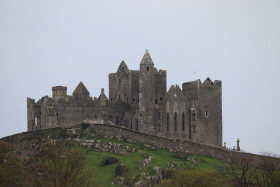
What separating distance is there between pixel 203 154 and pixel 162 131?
1362 cm

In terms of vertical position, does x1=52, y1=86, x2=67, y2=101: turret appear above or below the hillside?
above

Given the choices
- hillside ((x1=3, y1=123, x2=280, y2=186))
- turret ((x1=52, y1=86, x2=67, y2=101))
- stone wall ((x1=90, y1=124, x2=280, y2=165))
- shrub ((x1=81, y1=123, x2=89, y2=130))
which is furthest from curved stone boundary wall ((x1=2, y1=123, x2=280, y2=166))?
turret ((x1=52, y1=86, x2=67, y2=101))

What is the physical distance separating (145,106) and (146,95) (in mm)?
1507

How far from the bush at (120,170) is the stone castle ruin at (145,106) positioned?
22.2 m

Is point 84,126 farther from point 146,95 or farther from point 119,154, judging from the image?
point 146,95

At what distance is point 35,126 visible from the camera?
11162cm

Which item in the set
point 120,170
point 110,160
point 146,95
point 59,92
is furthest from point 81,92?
point 120,170

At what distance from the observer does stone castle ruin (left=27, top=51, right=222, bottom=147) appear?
11169 cm

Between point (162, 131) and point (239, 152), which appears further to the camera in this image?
point (162, 131)

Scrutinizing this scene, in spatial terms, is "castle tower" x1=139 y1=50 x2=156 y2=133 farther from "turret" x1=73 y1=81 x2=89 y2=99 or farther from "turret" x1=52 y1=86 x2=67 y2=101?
"turret" x1=52 y1=86 x2=67 y2=101

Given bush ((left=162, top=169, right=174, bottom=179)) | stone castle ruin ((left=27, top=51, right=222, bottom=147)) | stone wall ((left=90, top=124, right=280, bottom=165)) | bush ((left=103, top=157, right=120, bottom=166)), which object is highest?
stone castle ruin ((left=27, top=51, right=222, bottom=147))

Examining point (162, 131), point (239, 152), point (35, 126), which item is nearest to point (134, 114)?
point (162, 131)

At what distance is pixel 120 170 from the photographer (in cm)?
8856

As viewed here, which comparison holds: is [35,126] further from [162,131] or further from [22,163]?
[22,163]
